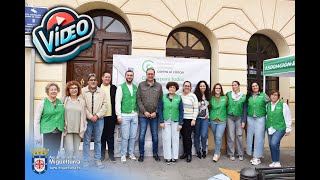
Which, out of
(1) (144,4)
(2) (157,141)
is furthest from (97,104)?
(1) (144,4)

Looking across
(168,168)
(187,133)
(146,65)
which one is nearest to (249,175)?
(168,168)

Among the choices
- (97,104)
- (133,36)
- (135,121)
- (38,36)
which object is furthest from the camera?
(133,36)

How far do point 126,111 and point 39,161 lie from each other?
6.17 feet

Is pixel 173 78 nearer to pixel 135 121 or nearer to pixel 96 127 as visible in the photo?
pixel 135 121

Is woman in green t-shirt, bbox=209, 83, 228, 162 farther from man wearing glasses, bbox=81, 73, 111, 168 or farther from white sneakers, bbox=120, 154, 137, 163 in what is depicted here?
man wearing glasses, bbox=81, 73, 111, 168

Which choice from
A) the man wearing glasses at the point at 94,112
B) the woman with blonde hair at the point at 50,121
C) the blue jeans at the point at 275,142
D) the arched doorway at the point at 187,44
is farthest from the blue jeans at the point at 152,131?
the blue jeans at the point at 275,142

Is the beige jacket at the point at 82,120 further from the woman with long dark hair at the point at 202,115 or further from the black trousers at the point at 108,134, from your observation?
the woman with long dark hair at the point at 202,115

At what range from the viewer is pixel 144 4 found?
6.71 metres

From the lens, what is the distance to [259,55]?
7820mm

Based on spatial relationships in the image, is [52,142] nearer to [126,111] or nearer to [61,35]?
[126,111]

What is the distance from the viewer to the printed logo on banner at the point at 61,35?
436 cm

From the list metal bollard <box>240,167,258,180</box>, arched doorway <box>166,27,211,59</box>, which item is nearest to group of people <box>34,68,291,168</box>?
arched doorway <box>166,27,211,59</box>
